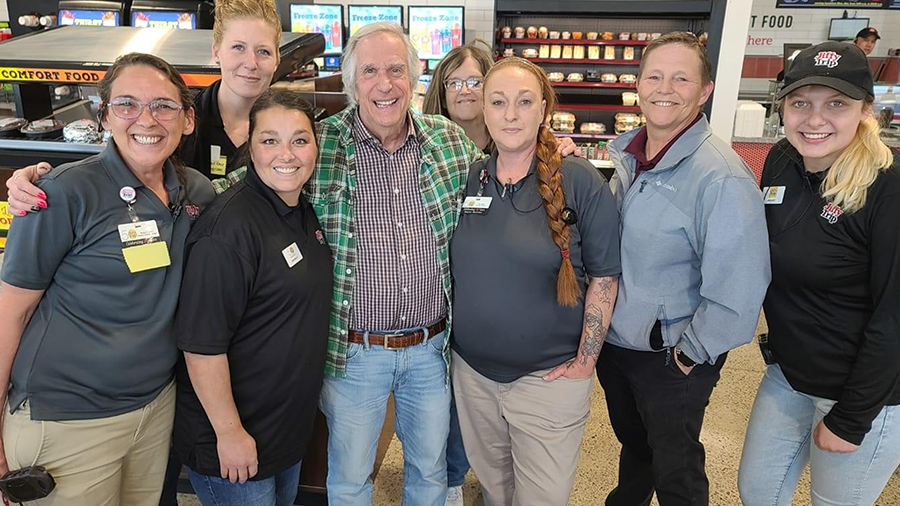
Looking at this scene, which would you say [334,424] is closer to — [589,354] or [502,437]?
[502,437]

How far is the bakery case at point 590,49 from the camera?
21.3ft

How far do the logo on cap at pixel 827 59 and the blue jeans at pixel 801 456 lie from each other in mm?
895

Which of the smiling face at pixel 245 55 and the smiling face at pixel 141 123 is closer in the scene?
the smiling face at pixel 141 123

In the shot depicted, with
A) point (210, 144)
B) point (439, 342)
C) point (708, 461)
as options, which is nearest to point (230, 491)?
point (439, 342)

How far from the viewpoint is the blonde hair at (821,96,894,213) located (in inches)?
61.6

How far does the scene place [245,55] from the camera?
2.14 metres

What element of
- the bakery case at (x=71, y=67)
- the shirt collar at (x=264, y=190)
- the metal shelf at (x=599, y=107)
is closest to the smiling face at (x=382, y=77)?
the shirt collar at (x=264, y=190)

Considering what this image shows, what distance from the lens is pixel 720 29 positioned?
6.25m

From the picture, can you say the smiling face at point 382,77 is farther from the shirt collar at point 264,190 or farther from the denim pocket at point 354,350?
the denim pocket at point 354,350

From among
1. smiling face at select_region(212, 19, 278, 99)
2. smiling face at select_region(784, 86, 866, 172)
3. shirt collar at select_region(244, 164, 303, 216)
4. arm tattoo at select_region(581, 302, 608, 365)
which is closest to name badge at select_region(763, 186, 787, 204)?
smiling face at select_region(784, 86, 866, 172)

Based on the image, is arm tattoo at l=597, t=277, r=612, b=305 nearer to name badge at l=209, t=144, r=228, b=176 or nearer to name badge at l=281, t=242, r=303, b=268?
name badge at l=281, t=242, r=303, b=268

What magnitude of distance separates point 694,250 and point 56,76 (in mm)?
2298

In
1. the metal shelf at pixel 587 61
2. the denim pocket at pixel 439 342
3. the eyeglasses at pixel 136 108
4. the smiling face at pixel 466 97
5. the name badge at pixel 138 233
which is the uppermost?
the metal shelf at pixel 587 61

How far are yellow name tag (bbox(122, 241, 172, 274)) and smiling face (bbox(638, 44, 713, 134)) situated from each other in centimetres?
137
